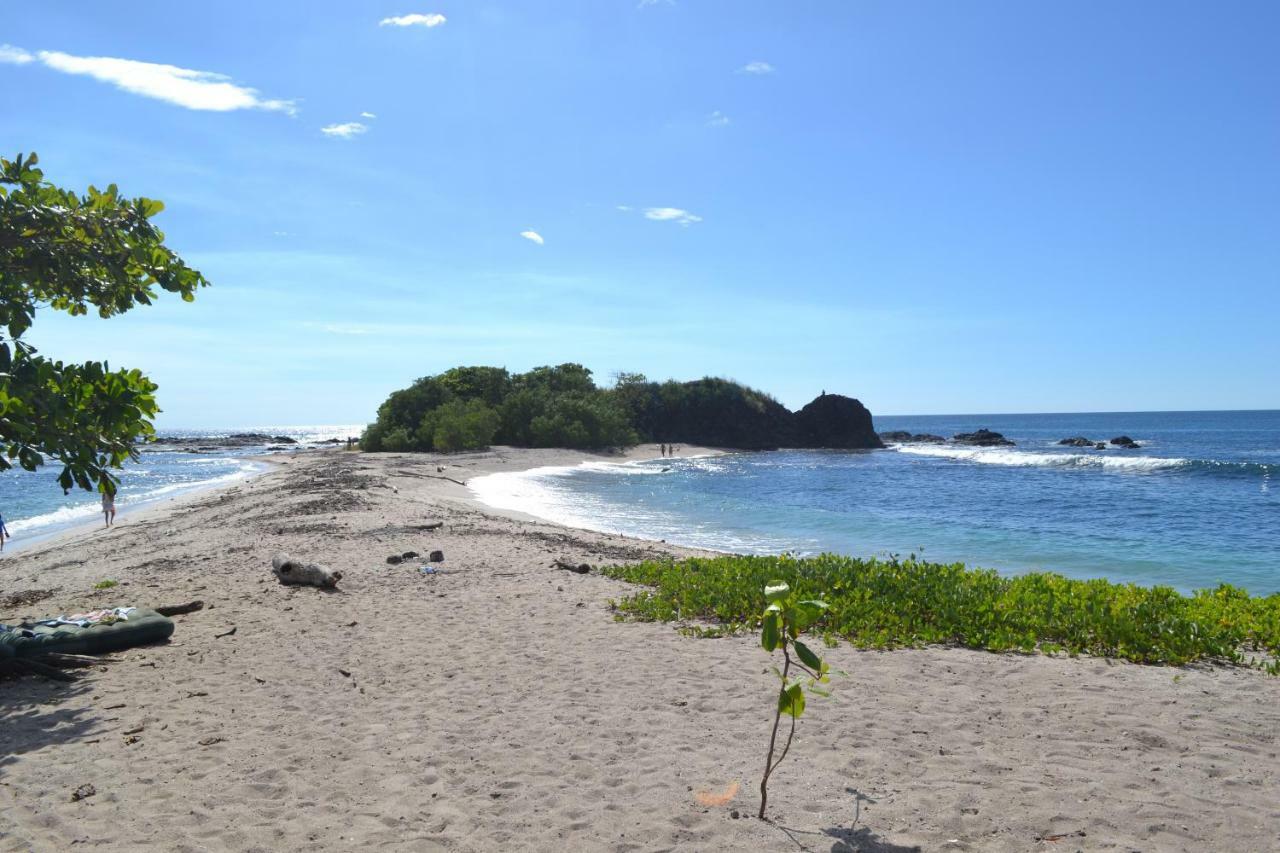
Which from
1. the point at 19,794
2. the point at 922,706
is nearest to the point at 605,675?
the point at 922,706

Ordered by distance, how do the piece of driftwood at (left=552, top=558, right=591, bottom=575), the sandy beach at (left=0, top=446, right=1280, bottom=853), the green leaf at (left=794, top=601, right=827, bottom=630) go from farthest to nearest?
the piece of driftwood at (left=552, top=558, right=591, bottom=575), the sandy beach at (left=0, top=446, right=1280, bottom=853), the green leaf at (left=794, top=601, right=827, bottom=630)

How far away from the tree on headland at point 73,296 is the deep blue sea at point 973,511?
1369 centimetres

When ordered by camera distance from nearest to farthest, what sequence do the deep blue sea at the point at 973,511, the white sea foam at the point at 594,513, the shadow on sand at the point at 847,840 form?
the shadow on sand at the point at 847,840, the deep blue sea at the point at 973,511, the white sea foam at the point at 594,513

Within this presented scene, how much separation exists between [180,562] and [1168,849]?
14854 mm

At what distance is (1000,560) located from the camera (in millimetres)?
17266

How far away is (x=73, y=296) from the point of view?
727cm

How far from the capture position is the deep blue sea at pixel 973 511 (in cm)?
1773

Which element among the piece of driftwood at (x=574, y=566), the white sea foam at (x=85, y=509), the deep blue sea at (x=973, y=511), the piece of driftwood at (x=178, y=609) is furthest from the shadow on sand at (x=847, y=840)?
the white sea foam at (x=85, y=509)

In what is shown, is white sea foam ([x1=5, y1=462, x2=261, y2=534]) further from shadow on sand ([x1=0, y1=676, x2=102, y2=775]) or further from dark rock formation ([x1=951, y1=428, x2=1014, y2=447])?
dark rock formation ([x1=951, y1=428, x2=1014, y2=447])

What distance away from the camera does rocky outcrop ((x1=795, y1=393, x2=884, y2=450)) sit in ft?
258

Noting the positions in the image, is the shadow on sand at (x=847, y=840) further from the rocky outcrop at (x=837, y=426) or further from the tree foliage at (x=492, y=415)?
the rocky outcrop at (x=837, y=426)

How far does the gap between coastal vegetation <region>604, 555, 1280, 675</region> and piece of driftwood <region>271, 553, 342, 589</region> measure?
14.6 feet

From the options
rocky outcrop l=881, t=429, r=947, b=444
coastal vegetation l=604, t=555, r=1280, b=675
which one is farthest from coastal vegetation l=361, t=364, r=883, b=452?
coastal vegetation l=604, t=555, r=1280, b=675

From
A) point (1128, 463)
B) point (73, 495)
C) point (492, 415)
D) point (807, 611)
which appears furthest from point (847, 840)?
point (492, 415)
